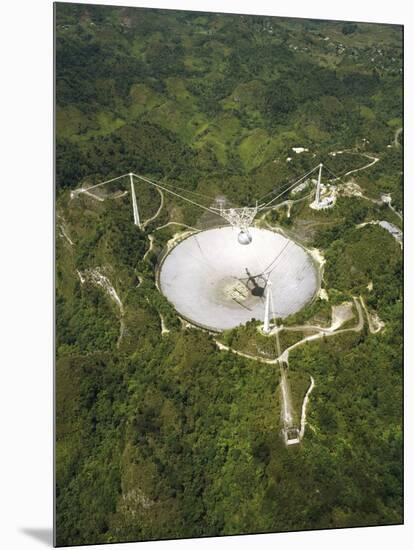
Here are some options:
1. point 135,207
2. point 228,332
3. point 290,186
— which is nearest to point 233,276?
point 228,332

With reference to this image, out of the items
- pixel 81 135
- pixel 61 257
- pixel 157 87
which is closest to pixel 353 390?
pixel 61 257

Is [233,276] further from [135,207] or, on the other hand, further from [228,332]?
[135,207]

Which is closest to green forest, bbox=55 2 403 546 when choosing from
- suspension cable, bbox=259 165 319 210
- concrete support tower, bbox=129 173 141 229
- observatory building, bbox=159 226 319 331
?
concrete support tower, bbox=129 173 141 229

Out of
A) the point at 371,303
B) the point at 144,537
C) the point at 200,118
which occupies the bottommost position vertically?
the point at 144,537

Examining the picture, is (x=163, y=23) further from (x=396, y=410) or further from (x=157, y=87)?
(x=396, y=410)

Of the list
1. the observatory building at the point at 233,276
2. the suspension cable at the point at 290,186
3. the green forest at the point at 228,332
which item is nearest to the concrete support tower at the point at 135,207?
the green forest at the point at 228,332

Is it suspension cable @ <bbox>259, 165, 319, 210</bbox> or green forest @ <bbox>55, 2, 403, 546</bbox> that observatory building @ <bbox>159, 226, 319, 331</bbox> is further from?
suspension cable @ <bbox>259, 165, 319, 210</bbox>

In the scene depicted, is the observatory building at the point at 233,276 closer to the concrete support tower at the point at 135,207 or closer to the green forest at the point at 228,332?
the green forest at the point at 228,332
